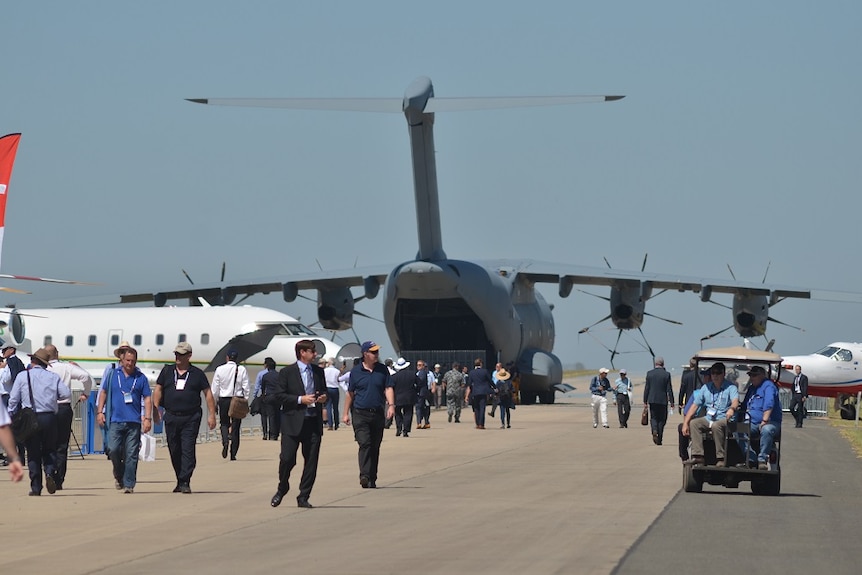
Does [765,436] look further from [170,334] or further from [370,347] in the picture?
[170,334]

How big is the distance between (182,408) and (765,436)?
21.5 ft

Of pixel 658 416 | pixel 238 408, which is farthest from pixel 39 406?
pixel 658 416

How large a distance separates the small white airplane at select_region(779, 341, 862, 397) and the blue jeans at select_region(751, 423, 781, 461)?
2811 centimetres

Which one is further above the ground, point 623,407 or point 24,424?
point 24,424

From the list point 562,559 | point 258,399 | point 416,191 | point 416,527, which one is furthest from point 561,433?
point 562,559

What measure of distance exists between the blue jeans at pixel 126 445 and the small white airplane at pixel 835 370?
30682mm

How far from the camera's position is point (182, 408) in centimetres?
1664

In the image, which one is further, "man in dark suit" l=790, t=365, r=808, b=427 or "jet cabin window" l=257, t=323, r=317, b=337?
"jet cabin window" l=257, t=323, r=317, b=337

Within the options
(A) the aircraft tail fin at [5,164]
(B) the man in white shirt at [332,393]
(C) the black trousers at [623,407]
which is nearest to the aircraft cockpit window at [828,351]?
(C) the black trousers at [623,407]

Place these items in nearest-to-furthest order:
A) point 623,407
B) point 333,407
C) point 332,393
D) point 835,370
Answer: point 332,393 < point 333,407 < point 623,407 < point 835,370

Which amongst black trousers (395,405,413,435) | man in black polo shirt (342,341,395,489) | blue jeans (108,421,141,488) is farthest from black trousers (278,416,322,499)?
black trousers (395,405,413,435)

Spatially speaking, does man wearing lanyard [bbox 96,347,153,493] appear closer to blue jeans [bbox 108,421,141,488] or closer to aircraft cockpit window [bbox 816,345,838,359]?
blue jeans [bbox 108,421,141,488]

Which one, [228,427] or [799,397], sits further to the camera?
[799,397]

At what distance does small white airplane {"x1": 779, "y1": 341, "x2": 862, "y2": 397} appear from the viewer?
44356 millimetres
